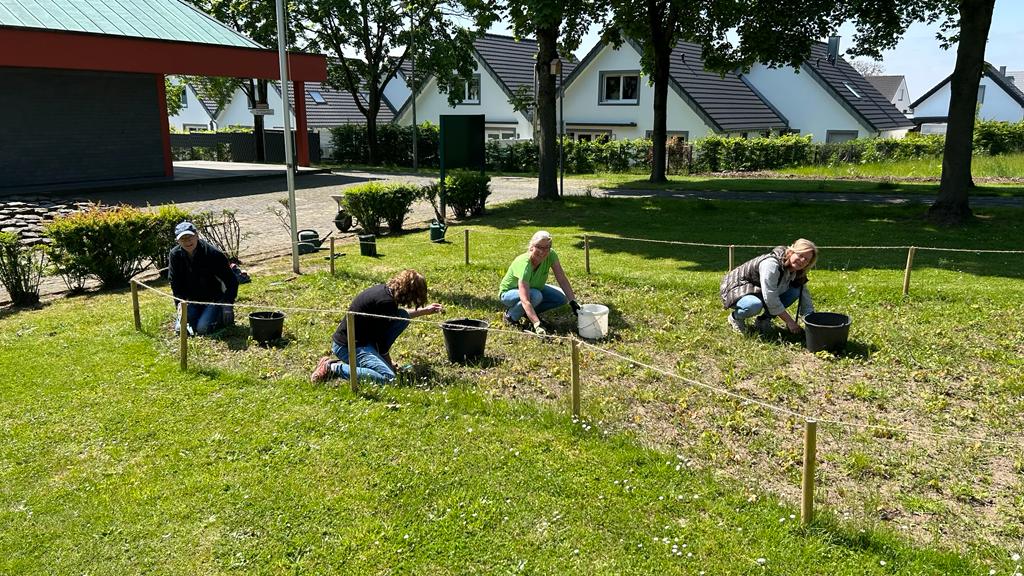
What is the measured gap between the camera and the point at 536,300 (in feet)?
29.2

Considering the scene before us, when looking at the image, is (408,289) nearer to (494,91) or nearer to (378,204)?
(378,204)

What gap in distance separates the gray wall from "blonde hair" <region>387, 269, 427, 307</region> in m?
20.9

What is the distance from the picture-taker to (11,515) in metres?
4.94

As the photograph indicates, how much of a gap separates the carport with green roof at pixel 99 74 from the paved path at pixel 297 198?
2.58m

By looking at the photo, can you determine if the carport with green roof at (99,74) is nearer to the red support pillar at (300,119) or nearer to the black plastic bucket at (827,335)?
the red support pillar at (300,119)

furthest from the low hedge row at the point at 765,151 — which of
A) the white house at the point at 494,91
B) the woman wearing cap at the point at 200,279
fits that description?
the woman wearing cap at the point at 200,279

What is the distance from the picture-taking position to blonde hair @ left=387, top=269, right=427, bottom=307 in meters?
7.07

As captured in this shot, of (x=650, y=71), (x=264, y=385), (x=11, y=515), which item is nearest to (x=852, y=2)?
(x=650, y=71)

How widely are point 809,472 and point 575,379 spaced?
6.76ft

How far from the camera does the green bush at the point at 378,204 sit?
16.0 m

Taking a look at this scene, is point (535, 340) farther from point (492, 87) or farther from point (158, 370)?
point (492, 87)

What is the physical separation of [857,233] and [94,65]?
826 inches

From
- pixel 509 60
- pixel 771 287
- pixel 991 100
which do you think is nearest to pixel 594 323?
pixel 771 287

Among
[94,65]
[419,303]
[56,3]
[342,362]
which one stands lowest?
[342,362]
